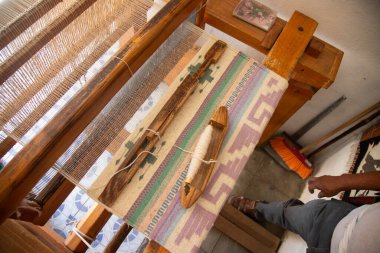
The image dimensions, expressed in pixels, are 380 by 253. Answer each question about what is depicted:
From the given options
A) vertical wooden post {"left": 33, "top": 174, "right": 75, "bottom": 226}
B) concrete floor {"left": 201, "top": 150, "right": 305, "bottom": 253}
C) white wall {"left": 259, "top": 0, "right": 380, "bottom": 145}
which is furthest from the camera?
concrete floor {"left": 201, "top": 150, "right": 305, "bottom": 253}

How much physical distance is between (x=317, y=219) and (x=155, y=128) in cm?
107

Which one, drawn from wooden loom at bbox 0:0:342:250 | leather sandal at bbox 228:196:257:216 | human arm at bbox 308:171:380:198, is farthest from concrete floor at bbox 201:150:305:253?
human arm at bbox 308:171:380:198

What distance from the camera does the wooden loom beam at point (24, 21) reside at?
0.86 metres

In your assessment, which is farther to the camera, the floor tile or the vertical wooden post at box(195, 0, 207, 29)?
the floor tile

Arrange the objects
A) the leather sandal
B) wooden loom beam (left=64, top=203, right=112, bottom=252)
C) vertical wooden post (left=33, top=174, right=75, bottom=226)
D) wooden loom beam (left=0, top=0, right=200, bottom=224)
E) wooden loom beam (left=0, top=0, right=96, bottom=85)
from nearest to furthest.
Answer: wooden loom beam (left=0, top=0, right=200, bottom=224) → wooden loom beam (left=0, top=0, right=96, bottom=85) → vertical wooden post (left=33, top=174, right=75, bottom=226) → wooden loom beam (left=64, top=203, right=112, bottom=252) → the leather sandal

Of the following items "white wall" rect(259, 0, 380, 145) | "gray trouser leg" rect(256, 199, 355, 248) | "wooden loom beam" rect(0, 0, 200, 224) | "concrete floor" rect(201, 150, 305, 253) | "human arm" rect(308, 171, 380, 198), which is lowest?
"wooden loom beam" rect(0, 0, 200, 224)

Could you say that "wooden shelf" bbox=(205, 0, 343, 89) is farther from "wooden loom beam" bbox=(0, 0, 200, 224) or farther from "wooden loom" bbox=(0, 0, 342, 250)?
"wooden loom beam" bbox=(0, 0, 200, 224)

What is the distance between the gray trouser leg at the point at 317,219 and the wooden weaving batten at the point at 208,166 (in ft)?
2.72

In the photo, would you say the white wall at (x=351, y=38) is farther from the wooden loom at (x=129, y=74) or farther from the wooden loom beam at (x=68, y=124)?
the wooden loom beam at (x=68, y=124)

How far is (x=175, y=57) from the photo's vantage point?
Result: 4.24ft

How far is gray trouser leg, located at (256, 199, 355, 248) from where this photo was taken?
4.58 ft

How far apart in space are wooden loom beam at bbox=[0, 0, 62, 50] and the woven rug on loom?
0.51m

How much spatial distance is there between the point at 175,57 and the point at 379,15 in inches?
46.0

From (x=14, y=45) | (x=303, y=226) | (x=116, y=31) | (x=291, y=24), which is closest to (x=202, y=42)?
(x=116, y=31)
